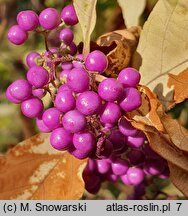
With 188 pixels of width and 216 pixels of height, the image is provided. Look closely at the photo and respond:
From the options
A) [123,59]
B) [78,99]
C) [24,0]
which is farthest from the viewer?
[24,0]

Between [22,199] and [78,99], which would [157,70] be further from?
[22,199]

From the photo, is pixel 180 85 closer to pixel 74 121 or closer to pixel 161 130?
pixel 161 130

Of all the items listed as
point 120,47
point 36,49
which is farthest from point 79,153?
point 36,49

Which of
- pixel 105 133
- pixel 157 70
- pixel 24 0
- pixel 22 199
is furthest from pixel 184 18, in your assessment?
pixel 24 0

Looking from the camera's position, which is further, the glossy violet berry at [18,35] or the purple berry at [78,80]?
the glossy violet berry at [18,35]

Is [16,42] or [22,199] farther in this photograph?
[22,199]

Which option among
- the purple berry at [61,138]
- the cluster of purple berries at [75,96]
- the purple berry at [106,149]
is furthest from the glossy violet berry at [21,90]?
the purple berry at [106,149]

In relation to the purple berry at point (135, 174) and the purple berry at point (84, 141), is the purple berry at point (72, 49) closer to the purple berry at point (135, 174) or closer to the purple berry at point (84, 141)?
the purple berry at point (84, 141)
